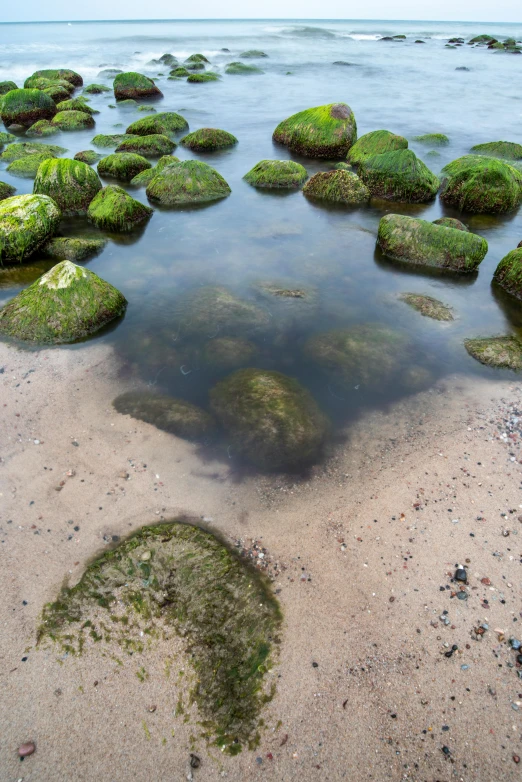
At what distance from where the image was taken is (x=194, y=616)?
4574 mm

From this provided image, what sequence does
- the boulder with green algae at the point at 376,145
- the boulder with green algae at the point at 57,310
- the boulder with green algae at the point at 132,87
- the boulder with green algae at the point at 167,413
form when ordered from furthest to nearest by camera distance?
1. the boulder with green algae at the point at 132,87
2. the boulder with green algae at the point at 376,145
3. the boulder with green algae at the point at 57,310
4. the boulder with green algae at the point at 167,413

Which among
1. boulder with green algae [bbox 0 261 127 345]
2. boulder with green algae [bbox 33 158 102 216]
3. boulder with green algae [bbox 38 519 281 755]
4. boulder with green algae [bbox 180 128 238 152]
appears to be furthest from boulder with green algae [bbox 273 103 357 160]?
boulder with green algae [bbox 38 519 281 755]

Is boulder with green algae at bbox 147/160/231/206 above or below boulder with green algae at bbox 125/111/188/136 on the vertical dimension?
below

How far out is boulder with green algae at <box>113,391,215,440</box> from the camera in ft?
22.1

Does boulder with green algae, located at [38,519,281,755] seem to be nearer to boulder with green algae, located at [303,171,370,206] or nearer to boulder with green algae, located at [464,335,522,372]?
boulder with green algae, located at [464,335,522,372]

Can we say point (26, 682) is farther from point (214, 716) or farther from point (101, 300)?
point (101, 300)

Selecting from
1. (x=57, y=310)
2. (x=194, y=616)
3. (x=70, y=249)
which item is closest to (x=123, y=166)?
(x=70, y=249)

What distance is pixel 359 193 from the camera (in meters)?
14.9

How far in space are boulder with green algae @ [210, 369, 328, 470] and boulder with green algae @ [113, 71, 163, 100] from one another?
108ft

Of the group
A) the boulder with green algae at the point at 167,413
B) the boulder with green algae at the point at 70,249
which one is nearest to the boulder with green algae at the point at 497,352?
the boulder with green algae at the point at 167,413

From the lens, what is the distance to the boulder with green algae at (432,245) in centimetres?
1106

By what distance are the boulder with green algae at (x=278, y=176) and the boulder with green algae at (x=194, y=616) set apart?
1458 centimetres

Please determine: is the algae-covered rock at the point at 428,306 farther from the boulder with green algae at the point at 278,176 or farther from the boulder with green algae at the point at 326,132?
the boulder with green algae at the point at 326,132

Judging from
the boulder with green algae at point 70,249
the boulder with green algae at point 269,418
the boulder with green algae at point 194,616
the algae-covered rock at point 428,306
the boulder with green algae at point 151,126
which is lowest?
the boulder with green algae at point 194,616
